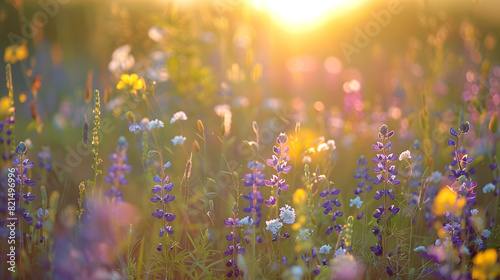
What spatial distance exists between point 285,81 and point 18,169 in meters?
2.90

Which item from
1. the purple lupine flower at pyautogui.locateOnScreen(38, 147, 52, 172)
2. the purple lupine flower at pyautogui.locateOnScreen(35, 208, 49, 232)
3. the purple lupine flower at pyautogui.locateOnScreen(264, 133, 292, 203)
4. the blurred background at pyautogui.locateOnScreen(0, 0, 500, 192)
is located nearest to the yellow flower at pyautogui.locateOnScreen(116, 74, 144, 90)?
the blurred background at pyautogui.locateOnScreen(0, 0, 500, 192)

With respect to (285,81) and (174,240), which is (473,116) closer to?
(285,81)

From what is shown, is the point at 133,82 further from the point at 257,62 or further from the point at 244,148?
the point at 257,62

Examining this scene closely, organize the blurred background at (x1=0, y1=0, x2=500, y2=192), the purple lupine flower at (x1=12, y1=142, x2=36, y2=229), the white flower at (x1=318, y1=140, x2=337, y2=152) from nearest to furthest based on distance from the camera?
the purple lupine flower at (x1=12, y1=142, x2=36, y2=229) → the white flower at (x1=318, y1=140, x2=337, y2=152) → the blurred background at (x1=0, y1=0, x2=500, y2=192)

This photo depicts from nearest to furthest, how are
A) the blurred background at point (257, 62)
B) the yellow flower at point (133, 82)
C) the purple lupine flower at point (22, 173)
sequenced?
the purple lupine flower at point (22, 173) → the yellow flower at point (133, 82) → the blurred background at point (257, 62)

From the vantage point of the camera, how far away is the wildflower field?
5.36ft

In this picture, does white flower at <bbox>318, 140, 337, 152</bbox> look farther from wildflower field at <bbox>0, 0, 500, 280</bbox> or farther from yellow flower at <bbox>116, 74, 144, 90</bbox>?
yellow flower at <bbox>116, 74, 144, 90</bbox>

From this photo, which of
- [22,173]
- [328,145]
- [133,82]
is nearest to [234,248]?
[328,145]

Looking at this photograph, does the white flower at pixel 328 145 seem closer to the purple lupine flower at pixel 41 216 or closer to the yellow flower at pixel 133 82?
the yellow flower at pixel 133 82

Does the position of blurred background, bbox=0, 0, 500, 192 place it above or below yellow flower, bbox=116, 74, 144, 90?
above

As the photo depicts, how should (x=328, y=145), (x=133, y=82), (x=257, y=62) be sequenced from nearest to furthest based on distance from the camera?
(x=328, y=145)
(x=133, y=82)
(x=257, y=62)

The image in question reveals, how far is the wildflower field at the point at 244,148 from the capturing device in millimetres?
1634

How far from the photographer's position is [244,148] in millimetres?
2857

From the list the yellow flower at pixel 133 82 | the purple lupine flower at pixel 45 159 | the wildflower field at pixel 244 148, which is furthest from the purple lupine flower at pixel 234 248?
the purple lupine flower at pixel 45 159
